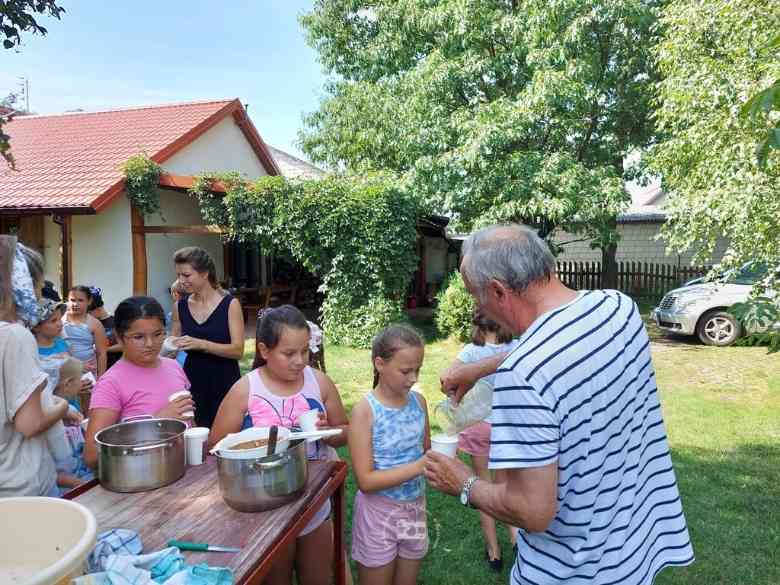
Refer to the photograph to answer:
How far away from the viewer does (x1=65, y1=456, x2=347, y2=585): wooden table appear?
5.18 ft

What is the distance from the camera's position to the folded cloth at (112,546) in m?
1.49

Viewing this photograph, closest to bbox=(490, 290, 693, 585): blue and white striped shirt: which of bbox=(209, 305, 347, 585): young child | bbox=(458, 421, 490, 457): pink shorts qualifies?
bbox=(209, 305, 347, 585): young child

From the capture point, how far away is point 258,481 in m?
1.80

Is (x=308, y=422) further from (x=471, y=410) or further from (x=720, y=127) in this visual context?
(x=720, y=127)

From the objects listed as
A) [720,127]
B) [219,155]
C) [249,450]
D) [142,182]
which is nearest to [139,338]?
[249,450]

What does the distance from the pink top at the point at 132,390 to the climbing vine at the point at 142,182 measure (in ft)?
28.0

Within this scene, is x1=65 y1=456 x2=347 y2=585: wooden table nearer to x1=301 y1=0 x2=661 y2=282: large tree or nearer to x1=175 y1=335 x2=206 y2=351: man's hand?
x1=175 y1=335 x2=206 y2=351: man's hand

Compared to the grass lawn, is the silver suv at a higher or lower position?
higher

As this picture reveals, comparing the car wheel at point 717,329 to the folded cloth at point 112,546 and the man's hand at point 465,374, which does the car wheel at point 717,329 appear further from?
the folded cloth at point 112,546

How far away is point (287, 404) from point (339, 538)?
636 mm

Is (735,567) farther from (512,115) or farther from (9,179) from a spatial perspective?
(9,179)

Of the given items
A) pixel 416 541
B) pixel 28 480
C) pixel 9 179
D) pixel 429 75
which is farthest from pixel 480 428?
pixel 9 179

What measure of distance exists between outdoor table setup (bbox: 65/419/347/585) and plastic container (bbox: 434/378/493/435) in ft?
1.78

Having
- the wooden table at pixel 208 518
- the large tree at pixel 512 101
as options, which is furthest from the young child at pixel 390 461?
the large tree at pixel 512 101
